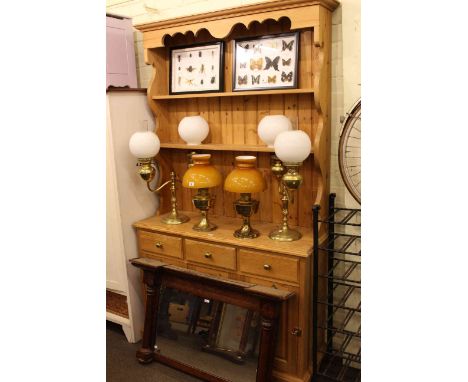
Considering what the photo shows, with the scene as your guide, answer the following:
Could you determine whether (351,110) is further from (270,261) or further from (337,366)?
(337,366)

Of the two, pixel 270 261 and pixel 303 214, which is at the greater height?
pixel 303 214

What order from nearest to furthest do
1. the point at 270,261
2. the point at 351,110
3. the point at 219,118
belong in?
the point at 351,110 → the point at 270,261 → the point at 219,118

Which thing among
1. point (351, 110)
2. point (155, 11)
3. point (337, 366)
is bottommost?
point (337, 366)

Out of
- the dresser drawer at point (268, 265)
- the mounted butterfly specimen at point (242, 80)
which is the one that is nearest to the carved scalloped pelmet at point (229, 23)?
the mounted butterfly specimen at point (242, 80)

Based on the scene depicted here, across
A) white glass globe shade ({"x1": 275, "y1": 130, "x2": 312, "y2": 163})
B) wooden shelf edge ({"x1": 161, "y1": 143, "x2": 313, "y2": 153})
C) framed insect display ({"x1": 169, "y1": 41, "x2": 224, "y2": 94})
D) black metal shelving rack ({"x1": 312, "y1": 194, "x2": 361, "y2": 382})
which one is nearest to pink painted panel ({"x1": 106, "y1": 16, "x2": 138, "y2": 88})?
framed insect display ({"x1": 169, "y1": 41, "x2": 224, "y2": 94})

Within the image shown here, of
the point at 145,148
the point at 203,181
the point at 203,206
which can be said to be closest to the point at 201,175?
the point at 203,181

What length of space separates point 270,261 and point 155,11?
1866mm

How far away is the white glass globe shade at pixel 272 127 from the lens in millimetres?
2291

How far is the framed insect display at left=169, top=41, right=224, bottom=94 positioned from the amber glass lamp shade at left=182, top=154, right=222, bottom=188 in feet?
1.46

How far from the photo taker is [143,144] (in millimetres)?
2604

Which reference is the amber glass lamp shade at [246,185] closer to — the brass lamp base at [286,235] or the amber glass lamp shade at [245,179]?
the amber glass lamp shade at [245,179]

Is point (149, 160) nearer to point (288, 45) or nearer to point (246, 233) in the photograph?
point (246, 233)
